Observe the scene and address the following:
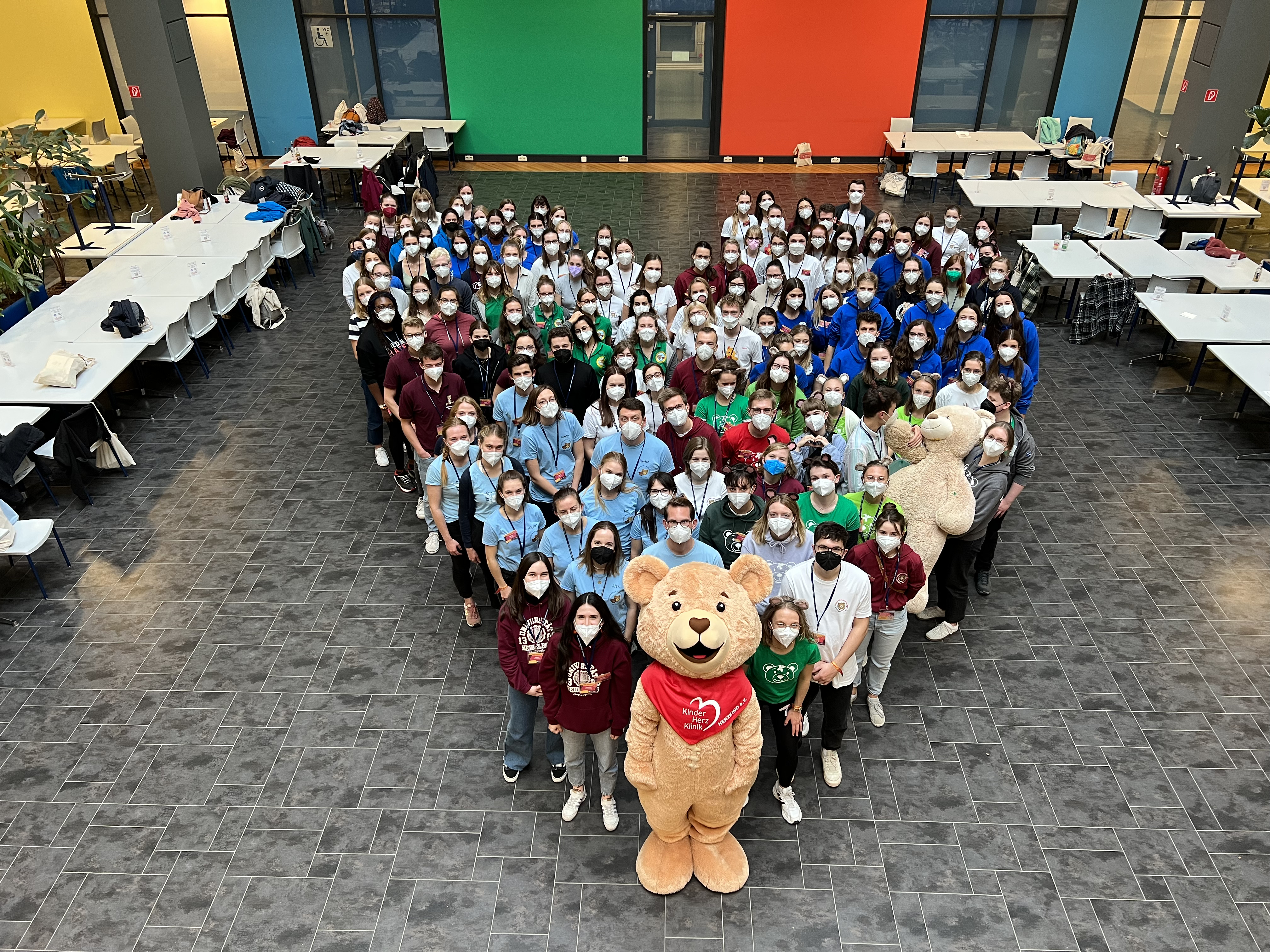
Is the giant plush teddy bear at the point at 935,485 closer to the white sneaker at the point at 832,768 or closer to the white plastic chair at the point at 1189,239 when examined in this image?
the white sneaker at the point at 832,768

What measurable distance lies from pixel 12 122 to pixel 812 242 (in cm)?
1531

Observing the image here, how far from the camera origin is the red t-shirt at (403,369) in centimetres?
684

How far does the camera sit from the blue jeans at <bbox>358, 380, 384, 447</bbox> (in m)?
8.04

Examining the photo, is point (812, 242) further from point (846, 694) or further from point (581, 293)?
point (846, 694)

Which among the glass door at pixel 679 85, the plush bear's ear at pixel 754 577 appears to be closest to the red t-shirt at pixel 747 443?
the plush bear's ear at pixel 754 577

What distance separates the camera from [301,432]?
8703 mm

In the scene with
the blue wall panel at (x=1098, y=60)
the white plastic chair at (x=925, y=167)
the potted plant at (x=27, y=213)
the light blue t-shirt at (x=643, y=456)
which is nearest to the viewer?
the light blue t-shirt at (x=643, y=456)

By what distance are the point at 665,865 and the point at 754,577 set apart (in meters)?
1.61

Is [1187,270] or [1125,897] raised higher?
[1187,270]

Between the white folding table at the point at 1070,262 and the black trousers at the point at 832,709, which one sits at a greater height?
the white folding table at the point at 1070,262

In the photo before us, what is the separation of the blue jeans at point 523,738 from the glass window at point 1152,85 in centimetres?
1556

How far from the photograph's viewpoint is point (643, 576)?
14.0ft

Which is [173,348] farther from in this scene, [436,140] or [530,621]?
[436,140]

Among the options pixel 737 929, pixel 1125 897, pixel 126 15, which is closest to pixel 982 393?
pixel 1125 897
